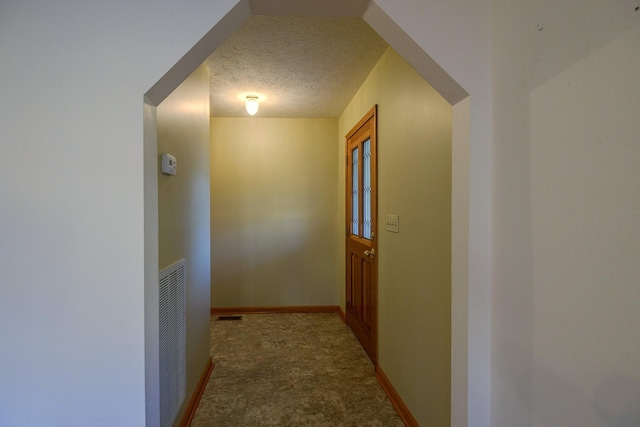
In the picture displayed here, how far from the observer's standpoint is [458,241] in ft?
3.74

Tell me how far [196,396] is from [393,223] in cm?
180

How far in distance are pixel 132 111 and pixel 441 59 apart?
102 cm

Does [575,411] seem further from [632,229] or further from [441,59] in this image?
[441,59]

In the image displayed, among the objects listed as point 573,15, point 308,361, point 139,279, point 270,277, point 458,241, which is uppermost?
point 573,15

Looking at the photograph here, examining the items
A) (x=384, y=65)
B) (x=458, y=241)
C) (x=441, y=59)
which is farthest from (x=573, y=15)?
(x=384, y=65)

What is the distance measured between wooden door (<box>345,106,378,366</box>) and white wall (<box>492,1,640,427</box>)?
63.8 inches

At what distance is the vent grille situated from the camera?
1517 mm

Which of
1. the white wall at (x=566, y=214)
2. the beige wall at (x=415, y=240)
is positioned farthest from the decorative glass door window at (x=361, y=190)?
the white wall at (x=566, y=214)

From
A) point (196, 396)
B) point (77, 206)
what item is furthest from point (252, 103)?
point (196, 396)

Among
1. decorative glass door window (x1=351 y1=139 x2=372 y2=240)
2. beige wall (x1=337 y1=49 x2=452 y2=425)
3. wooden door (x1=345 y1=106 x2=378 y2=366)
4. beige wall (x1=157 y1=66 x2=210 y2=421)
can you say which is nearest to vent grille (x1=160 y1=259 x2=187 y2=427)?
beige wall (x1=157 y1=66 x2=210 y2=421)

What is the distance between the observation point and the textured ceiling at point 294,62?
199cm

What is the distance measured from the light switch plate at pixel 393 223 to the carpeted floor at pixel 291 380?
1208 millimetres

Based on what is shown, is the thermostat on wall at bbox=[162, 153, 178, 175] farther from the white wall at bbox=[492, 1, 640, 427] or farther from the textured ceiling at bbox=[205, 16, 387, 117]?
the white wall at bbox=[492, 1, 640, 427]

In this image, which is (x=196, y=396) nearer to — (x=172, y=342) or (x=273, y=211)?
(x=172, y=342)
